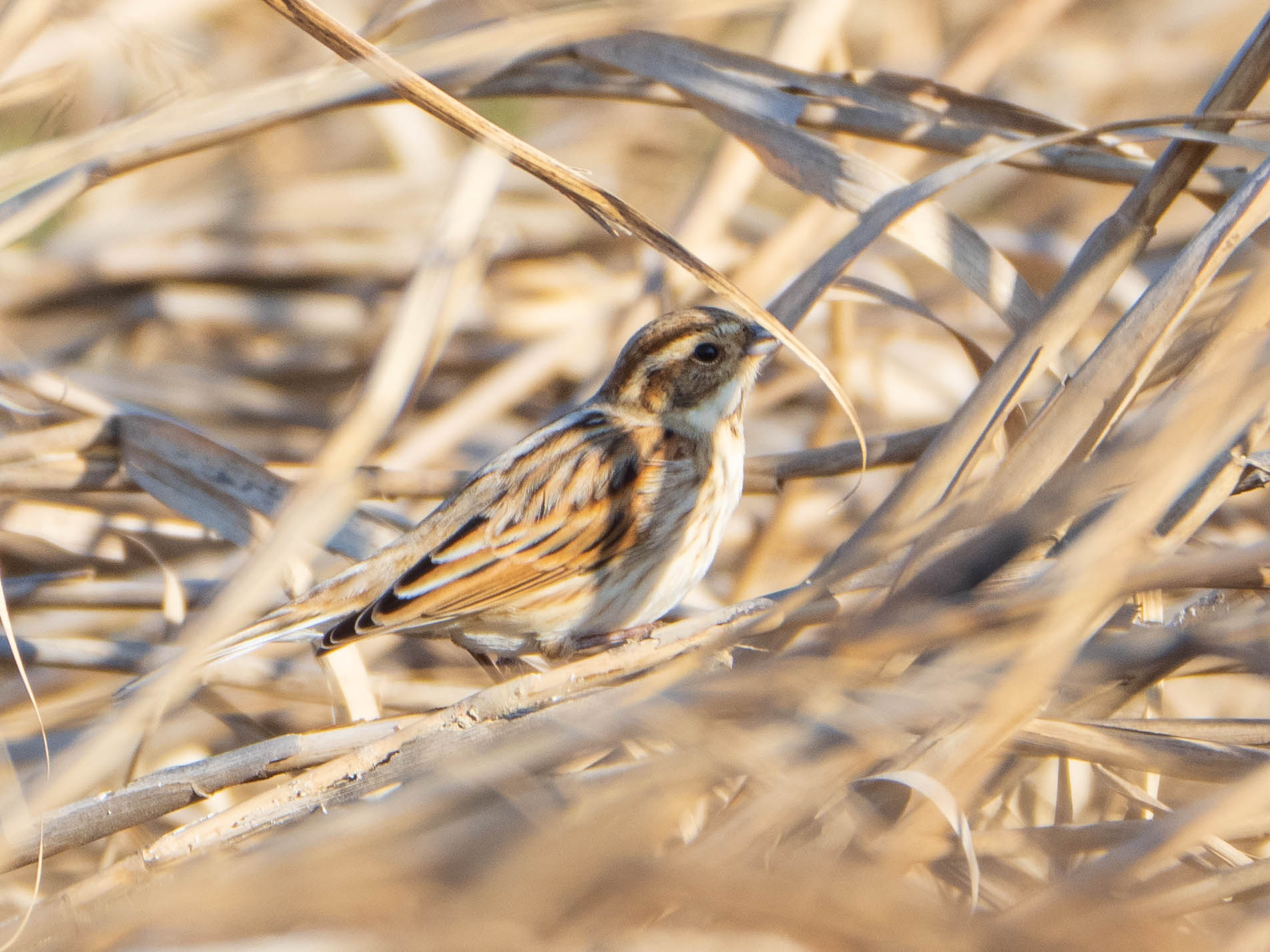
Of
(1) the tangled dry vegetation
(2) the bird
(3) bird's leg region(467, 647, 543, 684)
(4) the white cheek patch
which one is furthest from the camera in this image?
(4) the white cheek patch

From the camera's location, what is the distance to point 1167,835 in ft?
4.35

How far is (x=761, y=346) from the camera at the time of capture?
3.51 metres

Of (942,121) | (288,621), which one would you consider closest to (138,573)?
(288,621)

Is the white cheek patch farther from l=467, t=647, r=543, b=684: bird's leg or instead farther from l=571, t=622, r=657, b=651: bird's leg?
l=467, t=647, r=543, b=684: bird's leg

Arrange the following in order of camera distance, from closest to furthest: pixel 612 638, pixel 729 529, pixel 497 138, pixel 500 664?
pixel 497 138
pixel 612 638
pixel 500 664
pixel 729 529

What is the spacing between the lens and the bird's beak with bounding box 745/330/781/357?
3.48 metres

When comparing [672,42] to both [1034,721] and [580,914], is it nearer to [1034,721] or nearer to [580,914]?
[1034,721]

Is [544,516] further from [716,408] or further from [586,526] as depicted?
[716,408]

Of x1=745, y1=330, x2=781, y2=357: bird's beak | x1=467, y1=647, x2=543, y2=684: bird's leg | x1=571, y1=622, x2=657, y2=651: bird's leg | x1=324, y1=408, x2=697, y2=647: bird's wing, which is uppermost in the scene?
x1=745, y1=330, x2=781, y2=357: bird's beak

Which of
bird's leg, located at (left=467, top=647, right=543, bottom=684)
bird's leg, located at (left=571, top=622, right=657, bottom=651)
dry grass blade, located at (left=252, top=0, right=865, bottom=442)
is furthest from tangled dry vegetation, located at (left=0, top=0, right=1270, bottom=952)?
bird's leg, located at (left=571, top=622, right=657, bottom=651)

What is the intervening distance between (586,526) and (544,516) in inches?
4.9

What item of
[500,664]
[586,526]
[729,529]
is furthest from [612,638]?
[729,529]

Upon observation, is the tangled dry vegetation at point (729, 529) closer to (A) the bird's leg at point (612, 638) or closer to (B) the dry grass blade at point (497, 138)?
(B) the dry grass blade at point (497, 138)

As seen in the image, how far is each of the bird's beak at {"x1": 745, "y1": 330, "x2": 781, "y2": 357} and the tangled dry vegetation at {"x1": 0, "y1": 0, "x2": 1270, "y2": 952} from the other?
0.44 m
